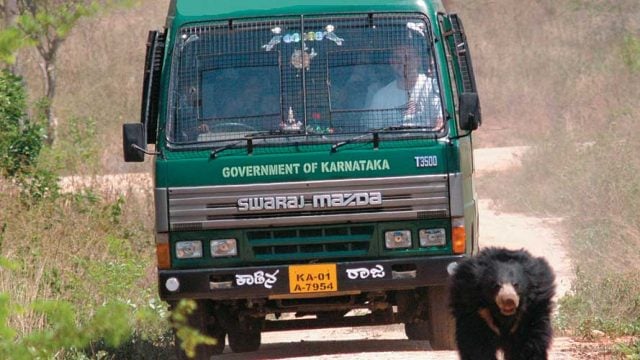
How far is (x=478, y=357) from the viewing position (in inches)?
300

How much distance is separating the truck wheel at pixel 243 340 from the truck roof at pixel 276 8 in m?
2.40

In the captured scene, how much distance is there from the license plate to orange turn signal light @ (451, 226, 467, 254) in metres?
0.81

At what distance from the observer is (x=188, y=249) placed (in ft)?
30.0

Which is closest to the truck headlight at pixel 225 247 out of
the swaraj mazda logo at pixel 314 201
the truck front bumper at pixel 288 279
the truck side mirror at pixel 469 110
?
the truck front bumper at pixel 288 279

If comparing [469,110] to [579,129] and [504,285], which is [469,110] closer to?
[504,285]

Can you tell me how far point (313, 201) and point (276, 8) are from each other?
4.64 ft

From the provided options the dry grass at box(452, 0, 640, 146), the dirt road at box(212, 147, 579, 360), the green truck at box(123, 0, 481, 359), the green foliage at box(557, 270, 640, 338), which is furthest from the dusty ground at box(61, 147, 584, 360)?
the dry grass at box(452, 0, 640, 146)

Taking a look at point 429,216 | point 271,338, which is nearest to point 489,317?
point 429,216

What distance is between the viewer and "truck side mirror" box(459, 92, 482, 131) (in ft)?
28.9

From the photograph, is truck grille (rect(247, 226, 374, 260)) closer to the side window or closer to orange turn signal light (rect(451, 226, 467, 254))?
orange turn signal light (rect(451, 226, 467, 254))

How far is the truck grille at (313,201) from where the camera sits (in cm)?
893

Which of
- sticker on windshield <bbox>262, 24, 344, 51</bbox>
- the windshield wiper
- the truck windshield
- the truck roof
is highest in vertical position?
the truck roof

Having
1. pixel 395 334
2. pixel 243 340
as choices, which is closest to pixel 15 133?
pixel 395 334

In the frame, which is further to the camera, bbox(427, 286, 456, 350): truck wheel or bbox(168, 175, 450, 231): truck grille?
bbox(427, 286, 456, 350): truck wheel
